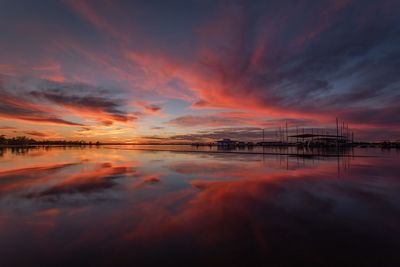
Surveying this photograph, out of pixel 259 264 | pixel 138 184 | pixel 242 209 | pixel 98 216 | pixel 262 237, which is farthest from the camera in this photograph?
pixel 138 184

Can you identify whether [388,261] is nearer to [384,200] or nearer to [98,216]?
[384,200]

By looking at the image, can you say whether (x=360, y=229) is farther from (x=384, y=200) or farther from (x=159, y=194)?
(x=159, y=194)

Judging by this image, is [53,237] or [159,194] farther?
[159,194]

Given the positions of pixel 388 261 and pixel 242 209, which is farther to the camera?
pixel 242 209

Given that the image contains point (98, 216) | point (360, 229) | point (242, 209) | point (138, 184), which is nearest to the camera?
point (360, 229)

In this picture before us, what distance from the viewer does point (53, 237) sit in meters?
5.90

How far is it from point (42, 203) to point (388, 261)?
484 inches

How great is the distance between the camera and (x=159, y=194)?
412 inches

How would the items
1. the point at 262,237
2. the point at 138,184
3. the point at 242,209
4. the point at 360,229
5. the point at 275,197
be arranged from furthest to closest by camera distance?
the point at 138,184 → the point at 275,197 → the point at 242,209 → the point at 360,229 → the point at 262,237

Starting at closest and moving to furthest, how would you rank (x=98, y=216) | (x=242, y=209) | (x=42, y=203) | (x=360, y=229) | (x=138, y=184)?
1. (x=360, y=229)
2. (x=98, y=216)
3. (x=242, y=209)
4. (x=42, y=203)
5. (x=138, y=184)

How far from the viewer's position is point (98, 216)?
746 cm

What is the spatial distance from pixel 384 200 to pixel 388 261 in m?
6.44

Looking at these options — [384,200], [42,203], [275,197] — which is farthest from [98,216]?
[384,200]

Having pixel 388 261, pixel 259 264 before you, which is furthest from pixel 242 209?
pixel 388 261
